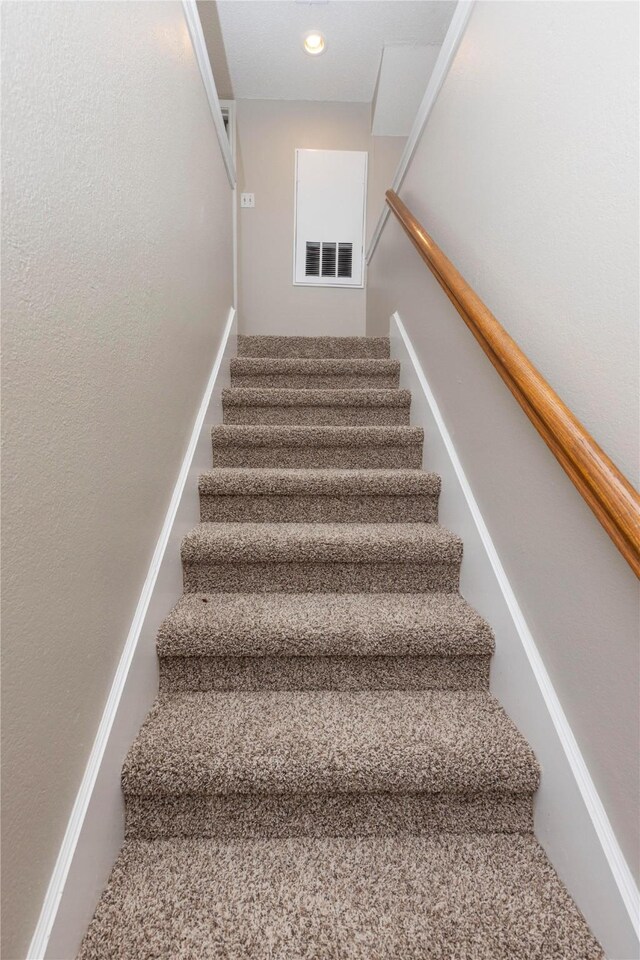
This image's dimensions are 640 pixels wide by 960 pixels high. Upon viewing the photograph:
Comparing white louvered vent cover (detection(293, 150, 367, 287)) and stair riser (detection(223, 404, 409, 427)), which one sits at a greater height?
white louvered vent cover (detection(293, 150, 367, 287))

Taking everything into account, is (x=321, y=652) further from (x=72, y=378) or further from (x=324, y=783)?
(x=72, y=378)

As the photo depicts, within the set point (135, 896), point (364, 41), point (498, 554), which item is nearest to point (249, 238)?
point (364, 41)

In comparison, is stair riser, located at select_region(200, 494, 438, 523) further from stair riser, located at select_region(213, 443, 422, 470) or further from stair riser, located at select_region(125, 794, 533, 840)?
stair riser, located at select_region(125, 794, 533, 840)

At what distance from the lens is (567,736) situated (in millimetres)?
965

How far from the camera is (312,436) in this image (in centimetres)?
193

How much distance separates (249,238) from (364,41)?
1425 millimetres

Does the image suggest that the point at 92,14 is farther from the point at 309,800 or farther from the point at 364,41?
the point at 364,41

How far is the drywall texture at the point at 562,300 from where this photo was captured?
82cm

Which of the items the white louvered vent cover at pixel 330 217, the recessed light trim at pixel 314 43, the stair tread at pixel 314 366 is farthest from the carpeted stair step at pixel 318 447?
the recessed light trim at pixel 314 43

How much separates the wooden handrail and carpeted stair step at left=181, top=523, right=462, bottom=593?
599 millimetres

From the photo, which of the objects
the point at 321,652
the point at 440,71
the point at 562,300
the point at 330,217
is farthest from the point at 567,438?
the point at 330,217

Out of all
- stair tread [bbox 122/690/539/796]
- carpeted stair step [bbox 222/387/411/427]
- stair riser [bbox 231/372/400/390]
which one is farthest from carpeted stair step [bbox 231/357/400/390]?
stair tread [bbox 122/690/539/796]

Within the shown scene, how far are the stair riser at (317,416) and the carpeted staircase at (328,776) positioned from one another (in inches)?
26.1

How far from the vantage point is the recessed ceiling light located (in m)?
3.11
